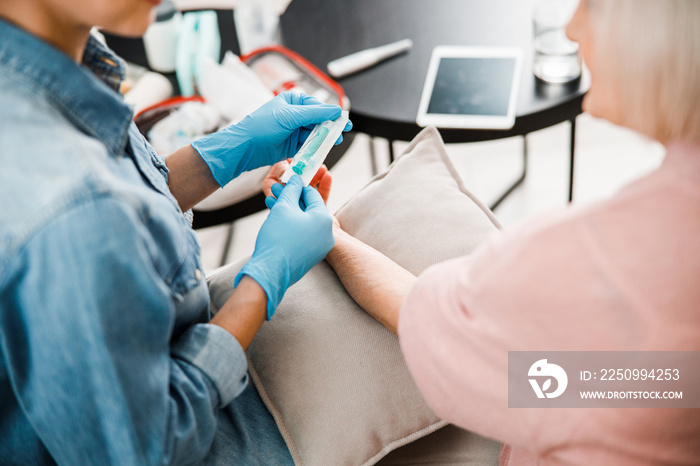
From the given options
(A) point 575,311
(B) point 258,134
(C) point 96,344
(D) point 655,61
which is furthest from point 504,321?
(B) point 258,134

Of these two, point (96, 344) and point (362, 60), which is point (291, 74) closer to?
point (362, 60)

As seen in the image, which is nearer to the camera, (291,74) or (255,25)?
(291,74)

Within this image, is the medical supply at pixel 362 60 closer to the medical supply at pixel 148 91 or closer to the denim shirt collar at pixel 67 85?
the medical supply at pixel 148 91

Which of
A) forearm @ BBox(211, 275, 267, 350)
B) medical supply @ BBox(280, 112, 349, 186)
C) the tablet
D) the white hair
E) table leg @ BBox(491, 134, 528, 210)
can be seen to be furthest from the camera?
table leg @ BBox(491, 134, 528, 210)

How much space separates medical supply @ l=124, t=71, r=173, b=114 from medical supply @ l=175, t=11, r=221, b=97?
50mm

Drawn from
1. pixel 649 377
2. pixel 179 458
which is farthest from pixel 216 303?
pixel 649 377

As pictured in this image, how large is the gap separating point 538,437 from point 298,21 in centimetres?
147

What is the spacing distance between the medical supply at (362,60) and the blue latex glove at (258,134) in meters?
0.45

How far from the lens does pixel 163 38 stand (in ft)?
5.51

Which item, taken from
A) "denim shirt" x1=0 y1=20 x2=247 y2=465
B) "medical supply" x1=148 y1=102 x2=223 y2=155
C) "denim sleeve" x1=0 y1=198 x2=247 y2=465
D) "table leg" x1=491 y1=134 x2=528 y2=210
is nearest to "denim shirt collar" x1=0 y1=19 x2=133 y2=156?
"denim shirt" x1=0 y1=20 x2=247 y2=465

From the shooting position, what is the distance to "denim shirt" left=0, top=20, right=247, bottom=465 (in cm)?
57

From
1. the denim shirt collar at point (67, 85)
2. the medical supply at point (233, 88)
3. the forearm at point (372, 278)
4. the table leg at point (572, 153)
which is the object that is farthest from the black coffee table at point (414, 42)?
the denim shirt collar at point (67, 85)

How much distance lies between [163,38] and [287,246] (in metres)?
1.05

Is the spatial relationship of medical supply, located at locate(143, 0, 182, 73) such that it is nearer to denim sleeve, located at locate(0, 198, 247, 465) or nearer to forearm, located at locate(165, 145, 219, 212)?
forearm, located at locate(165, 145, 219, 212)
